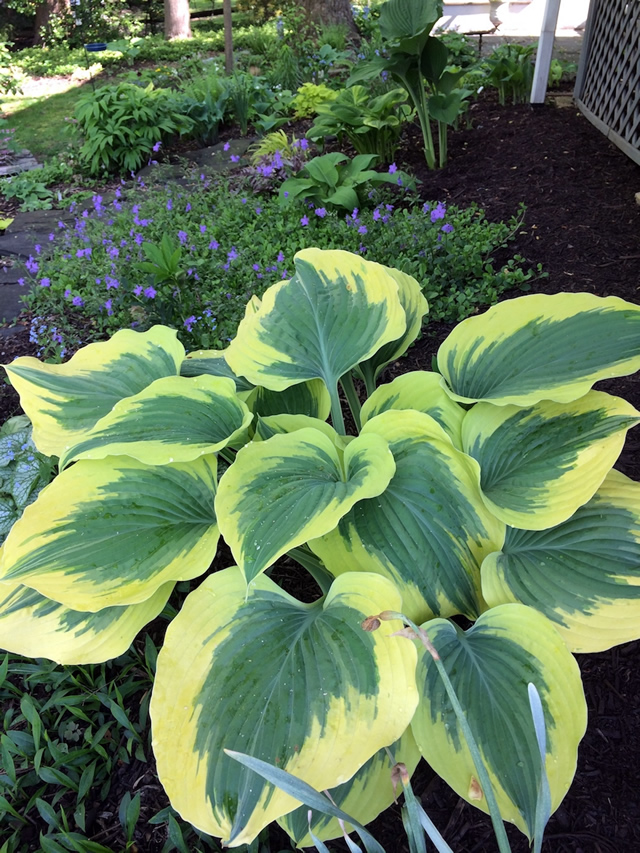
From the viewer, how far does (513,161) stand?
3553 mm

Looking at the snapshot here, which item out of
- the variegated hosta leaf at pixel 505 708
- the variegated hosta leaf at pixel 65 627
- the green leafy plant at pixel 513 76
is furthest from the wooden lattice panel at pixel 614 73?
the variegated hosta leaf at pixel 65 627

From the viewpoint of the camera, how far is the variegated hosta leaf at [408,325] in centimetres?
159

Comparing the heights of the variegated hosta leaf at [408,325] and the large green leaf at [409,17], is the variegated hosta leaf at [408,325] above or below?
below

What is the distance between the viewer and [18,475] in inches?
74.5

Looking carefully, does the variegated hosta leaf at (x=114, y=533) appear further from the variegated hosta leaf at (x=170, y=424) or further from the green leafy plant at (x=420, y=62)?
the green leafy plant at (x=420, y=62)

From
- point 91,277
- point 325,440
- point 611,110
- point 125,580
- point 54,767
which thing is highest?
point 611,110

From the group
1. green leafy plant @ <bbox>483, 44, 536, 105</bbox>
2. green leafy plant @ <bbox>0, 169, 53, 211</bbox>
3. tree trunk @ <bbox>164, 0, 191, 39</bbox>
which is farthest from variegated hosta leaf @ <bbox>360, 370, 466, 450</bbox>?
tree trunk @ <bbox>164, 0, 191, 39</bbox>

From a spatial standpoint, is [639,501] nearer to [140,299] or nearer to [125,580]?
[125,580]

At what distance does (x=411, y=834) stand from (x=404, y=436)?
702 millimetres

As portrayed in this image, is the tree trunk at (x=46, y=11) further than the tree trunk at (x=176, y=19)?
Yes

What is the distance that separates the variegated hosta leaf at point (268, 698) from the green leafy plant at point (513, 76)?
4.43 meters

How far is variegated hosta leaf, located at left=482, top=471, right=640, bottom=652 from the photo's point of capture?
3.58ft

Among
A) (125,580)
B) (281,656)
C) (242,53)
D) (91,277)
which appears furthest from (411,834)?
(242,53)

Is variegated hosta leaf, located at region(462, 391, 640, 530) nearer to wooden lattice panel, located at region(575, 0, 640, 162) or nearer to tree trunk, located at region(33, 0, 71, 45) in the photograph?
wooden lattice panel, located at region(575, 0, 640, 162)
